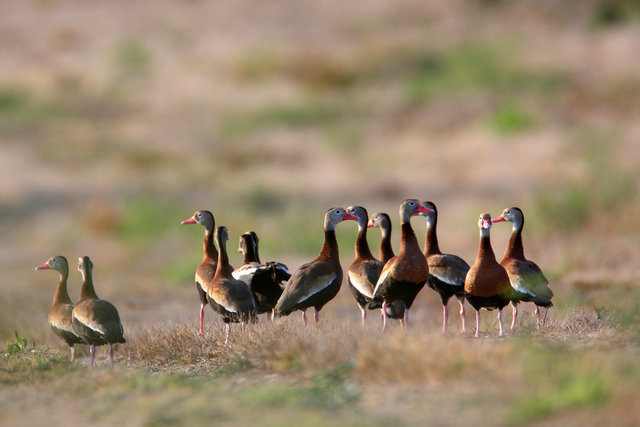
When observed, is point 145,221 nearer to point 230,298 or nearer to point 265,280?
point 265,280

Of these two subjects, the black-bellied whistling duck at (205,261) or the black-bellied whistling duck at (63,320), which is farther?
the black-bellied whistling duck at (205,261)

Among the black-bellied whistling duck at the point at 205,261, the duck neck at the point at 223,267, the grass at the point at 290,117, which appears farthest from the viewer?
the grass at the point at 290,117

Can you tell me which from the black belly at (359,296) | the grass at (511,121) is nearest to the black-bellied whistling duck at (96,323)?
the black belly at (359,296)

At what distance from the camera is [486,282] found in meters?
8.02

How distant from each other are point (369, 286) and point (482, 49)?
30.8 m

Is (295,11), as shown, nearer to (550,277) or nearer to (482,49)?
(482,49)

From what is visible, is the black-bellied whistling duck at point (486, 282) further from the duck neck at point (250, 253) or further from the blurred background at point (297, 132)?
the blurred background at point (297, 132)

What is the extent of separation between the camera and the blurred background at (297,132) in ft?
54.5

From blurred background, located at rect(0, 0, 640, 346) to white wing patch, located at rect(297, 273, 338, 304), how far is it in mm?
3401

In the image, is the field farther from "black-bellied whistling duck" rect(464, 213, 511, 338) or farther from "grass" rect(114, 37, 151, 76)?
"black-bellied whistling duck" rect(464, 213, 511, 338)

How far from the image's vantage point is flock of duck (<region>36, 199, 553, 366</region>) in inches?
317

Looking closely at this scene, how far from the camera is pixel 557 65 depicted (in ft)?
113

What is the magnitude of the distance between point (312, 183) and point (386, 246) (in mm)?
15049

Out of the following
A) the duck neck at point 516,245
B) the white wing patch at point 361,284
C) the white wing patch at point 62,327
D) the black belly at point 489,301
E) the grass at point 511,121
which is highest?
the grass at point 511,121
